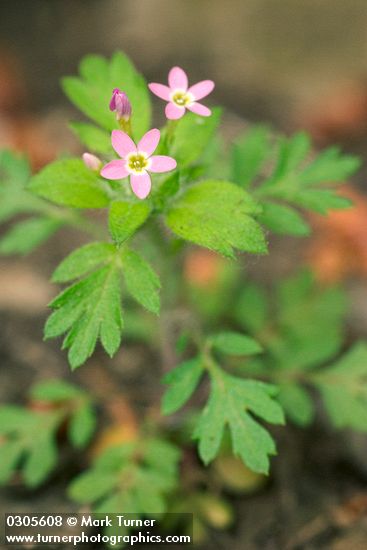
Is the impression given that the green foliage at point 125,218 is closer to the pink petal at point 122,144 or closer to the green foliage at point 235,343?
the pink petal at point 122,144

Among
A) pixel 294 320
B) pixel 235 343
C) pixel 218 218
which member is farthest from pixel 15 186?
pixel 294 320

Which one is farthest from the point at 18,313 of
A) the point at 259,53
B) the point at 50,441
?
the point at 259,53

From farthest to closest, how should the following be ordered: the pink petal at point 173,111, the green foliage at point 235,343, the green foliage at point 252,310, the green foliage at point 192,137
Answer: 1. the green foliage at point 252,310
2. the green foliage at point 235,343
3. the green foliage at point 192,137
4. the pink petal at point 173,111

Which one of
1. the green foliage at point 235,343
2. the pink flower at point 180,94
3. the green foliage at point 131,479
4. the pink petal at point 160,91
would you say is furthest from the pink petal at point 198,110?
the green foliage at point 131,479

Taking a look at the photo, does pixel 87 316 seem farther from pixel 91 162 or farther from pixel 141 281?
pixel 91 162

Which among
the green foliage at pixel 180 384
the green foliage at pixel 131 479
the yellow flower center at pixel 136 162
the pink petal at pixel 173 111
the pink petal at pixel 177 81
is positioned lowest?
the green foliage at pixel 131 479

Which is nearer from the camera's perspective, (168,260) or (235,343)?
(235,343)

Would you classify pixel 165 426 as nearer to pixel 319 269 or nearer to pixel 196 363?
pixel 196 363
